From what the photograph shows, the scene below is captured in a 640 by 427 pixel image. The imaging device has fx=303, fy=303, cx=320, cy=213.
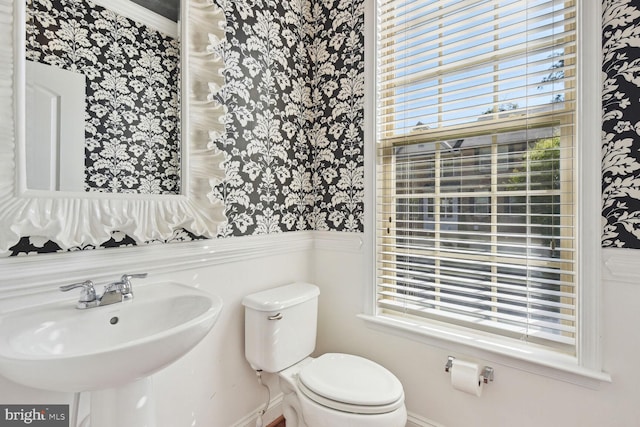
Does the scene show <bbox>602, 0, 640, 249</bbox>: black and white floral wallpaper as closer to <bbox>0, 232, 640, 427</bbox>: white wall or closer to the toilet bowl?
<bbox>0, 232, 640, 427</bbox>: white wall

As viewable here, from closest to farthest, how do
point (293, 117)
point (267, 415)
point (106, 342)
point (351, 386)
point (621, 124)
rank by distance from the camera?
1. point (106, 342)
2. point (621, 124)
3. point (351, 386)
4. point (267, 415)
5. point (293, 117)

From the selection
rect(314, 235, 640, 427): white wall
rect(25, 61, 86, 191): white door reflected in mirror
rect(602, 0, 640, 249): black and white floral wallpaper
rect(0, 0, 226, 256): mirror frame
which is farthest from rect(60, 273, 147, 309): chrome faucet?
rect(602, 0, 640, 249): black and white floral wallpaper

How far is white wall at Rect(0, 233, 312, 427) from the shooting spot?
36.5 inches

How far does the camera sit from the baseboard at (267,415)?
154 cm

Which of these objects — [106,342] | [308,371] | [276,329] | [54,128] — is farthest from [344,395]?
[54,128]

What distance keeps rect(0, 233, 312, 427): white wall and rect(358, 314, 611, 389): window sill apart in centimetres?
66

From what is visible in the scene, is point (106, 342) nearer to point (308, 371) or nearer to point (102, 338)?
point (102, 338)

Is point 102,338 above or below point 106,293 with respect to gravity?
below

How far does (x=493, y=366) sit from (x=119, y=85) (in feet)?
6.13

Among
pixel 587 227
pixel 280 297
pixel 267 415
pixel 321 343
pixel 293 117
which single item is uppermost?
pixel 293 117

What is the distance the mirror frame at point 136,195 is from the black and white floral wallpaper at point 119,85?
0.12 feet

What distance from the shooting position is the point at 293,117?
5.86 ft

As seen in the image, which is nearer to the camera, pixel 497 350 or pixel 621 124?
pixel 621 124

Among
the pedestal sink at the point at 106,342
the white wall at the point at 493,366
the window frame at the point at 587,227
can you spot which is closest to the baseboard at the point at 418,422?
the white wall at the point at 493,366
